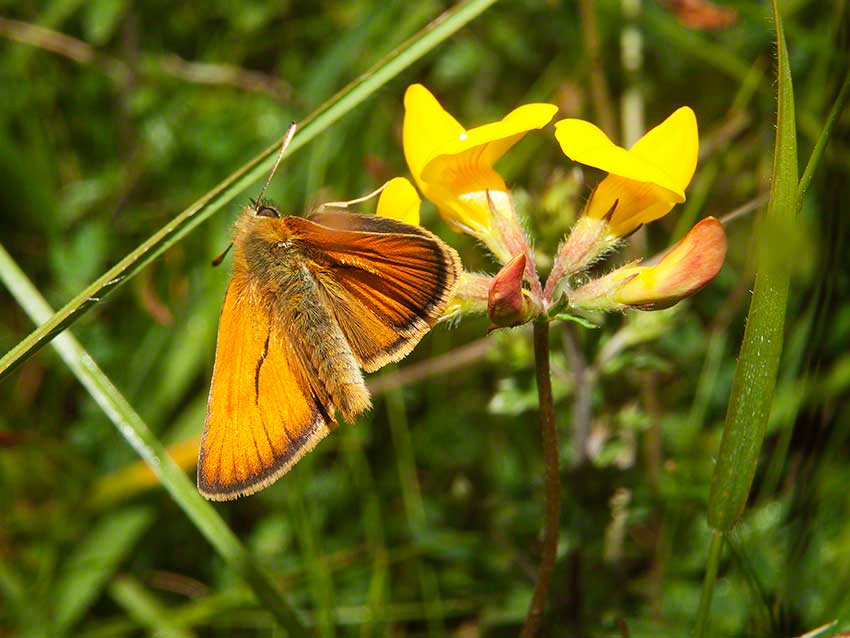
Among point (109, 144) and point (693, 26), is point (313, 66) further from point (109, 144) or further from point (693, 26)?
point (693, 26)

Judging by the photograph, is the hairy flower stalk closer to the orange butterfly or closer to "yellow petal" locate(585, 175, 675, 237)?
"yellow petal" locate(585, 175, 675, 237)

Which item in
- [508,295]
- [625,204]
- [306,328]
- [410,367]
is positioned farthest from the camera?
[410,367]

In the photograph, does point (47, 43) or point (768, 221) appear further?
point (47, 43)

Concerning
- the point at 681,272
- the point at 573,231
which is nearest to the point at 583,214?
the point at 573,231

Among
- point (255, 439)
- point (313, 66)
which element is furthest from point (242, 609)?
point (313, 66)

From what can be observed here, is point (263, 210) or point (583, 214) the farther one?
point (263, 210)

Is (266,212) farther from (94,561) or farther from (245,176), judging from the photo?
(94,561)

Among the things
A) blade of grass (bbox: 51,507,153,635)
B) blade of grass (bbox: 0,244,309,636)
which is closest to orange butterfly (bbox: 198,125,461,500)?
blade of grass (bbox: 0,244,309,636)

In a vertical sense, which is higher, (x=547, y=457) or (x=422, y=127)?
(x=422, y=127)
